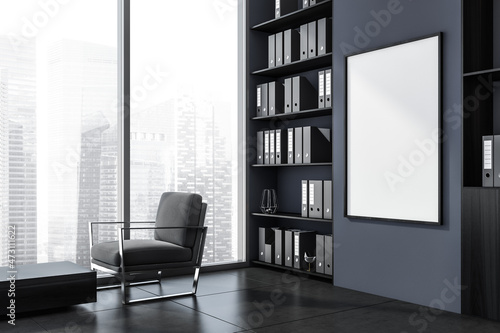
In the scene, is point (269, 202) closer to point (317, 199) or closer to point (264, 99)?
point (317, 199)

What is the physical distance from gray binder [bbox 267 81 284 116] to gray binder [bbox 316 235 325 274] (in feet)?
4.48

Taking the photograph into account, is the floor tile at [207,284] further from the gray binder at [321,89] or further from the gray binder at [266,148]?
the gray binder at [321,89]

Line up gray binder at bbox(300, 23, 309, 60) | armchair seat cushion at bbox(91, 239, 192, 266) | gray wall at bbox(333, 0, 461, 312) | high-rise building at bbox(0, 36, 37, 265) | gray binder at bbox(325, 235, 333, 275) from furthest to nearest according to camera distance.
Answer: gray binder at bbox(300, 23, 309, 60)
gray binder at bbox(325, 235, 333, 275)
high-rise building at bbox(0, 36, 37, 265)
armchair seat cushion at bbox(91, 239, 192, 266)
gray wall at bbox(333, 0, 461, 312)

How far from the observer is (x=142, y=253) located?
12.8ft

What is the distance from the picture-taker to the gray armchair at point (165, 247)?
12.7 ft

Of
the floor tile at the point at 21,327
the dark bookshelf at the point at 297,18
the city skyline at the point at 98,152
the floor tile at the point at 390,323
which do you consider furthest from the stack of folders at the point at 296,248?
the floor tile at the point at 21,327

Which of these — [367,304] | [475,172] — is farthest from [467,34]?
[367,304]

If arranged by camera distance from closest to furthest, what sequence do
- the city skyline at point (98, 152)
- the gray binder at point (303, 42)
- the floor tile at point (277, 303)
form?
the floor tile at point (277, 303)
the city skyline at point (98, 152)
the gray binder at point (303, 42)

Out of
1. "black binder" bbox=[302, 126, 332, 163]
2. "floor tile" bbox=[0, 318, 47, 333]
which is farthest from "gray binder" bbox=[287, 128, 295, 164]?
"floor tile" bbox=[0, 318, 47, 333]

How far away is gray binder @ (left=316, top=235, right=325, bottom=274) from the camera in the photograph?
4.76 meters

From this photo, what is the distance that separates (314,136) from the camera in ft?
16.1

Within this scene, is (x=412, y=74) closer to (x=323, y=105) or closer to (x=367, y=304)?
(x=323, y=105)

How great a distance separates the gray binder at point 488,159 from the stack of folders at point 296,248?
1568 mm

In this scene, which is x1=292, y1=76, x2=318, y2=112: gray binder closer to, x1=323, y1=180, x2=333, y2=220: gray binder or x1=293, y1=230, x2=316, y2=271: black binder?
x1=323, y1=180, x2=333, y2=220: gray binder
